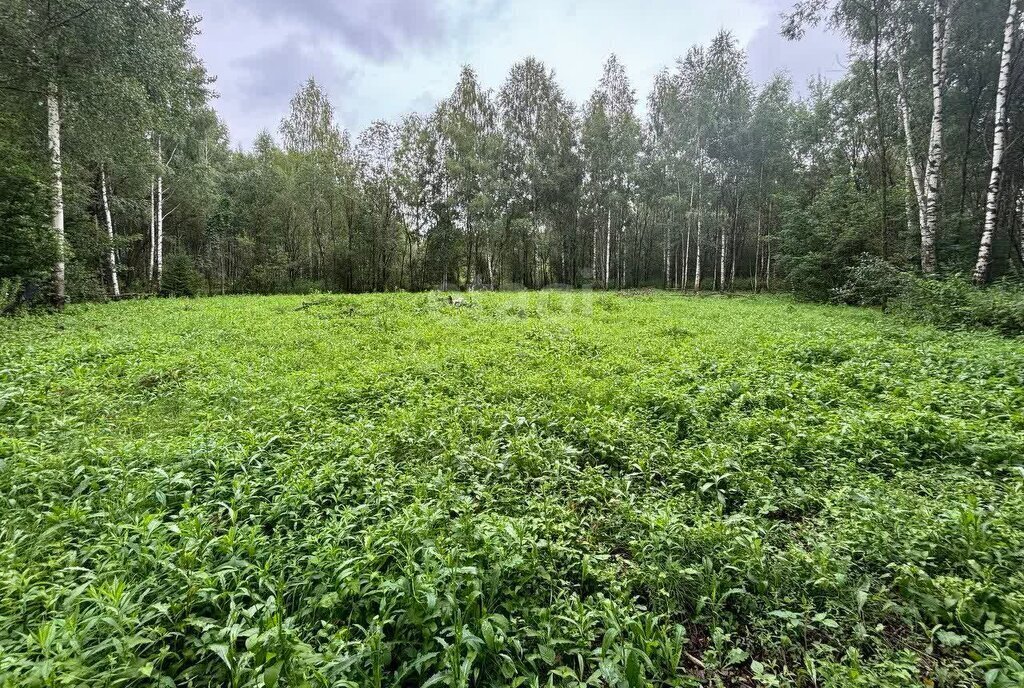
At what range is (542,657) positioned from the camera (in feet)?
7.04

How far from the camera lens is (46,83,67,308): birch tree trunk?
12789 millimetres

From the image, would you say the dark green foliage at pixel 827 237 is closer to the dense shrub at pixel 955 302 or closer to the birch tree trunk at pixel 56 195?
the dense shrub at pixel 955 302

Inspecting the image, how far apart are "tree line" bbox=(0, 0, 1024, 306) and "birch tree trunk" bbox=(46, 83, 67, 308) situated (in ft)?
0.24

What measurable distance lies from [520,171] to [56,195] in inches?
1089

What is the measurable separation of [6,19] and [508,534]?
1965 centimetres

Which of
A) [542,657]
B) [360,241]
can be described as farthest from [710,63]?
[542,657]

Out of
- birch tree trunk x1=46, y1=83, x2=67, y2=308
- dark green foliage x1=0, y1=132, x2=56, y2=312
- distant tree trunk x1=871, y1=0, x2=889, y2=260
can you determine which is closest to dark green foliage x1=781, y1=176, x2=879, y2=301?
distant tree trunk x1=871, y1=0, x2=889, y2=260

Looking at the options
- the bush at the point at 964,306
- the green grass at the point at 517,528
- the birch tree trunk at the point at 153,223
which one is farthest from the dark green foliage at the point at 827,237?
the birch tree trunk at the point at 153,223

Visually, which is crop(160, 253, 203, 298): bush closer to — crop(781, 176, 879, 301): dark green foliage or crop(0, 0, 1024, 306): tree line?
crop(0, 0, 1024, 306): tree line

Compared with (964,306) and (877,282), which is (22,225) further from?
(877,282)

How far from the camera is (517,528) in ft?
9.92

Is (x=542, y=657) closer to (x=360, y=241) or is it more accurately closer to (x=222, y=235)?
(x=360, y=241)

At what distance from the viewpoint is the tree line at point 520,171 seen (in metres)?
13.1

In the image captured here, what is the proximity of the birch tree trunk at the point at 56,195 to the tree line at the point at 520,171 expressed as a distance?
7 centimetres
